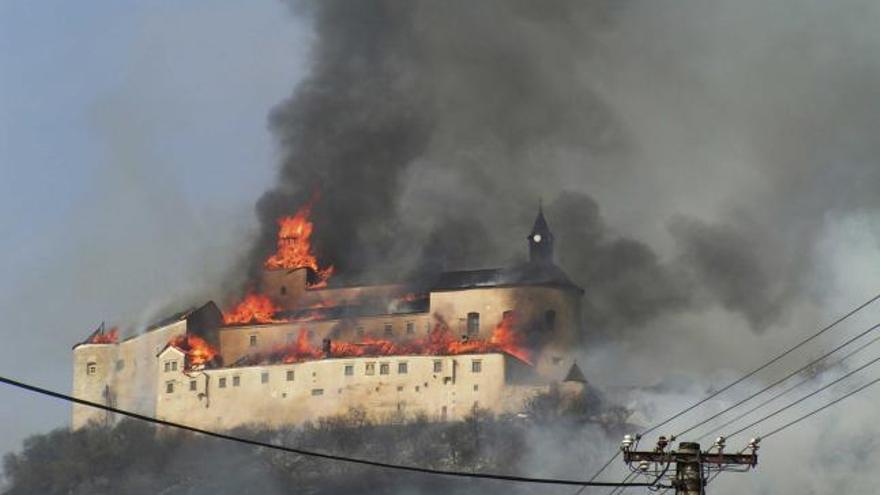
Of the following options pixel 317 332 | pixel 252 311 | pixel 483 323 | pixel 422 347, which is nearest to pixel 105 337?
pixel 252 311

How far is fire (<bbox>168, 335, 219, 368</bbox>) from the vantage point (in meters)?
168

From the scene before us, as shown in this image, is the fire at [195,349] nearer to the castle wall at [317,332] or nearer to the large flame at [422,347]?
the castle wall at [317,332]

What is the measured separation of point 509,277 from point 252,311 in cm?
2691

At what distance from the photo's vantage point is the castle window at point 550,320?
162 metres

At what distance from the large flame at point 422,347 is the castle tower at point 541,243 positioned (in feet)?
42.0

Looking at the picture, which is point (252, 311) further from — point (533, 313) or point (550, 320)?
point (550, 320)

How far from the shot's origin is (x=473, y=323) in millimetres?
161875

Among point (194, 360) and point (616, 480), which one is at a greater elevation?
point (194, 360)

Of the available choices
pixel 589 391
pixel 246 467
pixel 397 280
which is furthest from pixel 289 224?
pixel 589 391

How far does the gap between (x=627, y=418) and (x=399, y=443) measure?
2048 cm

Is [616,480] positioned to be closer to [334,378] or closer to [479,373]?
[479,373]

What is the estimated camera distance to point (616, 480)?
151 meters

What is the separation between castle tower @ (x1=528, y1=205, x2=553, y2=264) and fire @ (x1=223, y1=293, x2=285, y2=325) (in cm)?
2577

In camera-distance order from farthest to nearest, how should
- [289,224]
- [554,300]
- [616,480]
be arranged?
1. [289,224]
2. [554,300]
3. [616,480]
